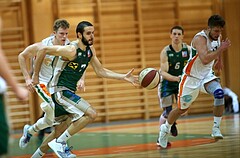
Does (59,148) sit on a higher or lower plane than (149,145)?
higher

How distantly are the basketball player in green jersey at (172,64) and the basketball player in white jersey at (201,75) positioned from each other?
3.24 ft

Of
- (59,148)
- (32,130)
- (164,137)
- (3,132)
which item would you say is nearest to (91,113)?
(59,148)

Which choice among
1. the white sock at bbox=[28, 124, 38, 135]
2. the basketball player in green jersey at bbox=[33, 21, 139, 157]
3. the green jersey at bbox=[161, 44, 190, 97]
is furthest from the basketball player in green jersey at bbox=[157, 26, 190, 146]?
the basketball player in green jersey at bbox=[33, 21, 139, 157]

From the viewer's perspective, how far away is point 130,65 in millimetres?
15789

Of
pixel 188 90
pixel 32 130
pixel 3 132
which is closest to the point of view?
pixel 3 132

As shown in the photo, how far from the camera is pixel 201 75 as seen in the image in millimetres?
8219

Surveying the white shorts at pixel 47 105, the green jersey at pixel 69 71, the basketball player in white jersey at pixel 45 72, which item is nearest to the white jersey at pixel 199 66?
the green jersey at pixel 69 71

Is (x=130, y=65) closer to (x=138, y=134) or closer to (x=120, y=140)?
(x=138, y=134)

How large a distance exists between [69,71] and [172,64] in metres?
2.59

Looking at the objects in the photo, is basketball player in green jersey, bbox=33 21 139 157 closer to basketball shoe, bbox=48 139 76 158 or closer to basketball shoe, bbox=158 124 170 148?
basketball shoe, bbox=48 139 76 158

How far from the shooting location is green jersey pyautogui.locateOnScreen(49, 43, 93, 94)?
23.6ft

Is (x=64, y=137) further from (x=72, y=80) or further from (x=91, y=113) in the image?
(x=72, y=80)

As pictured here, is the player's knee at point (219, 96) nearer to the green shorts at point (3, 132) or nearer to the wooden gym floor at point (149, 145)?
the wooden gym floor at point (149, 145)

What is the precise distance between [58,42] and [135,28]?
793 centimetres
